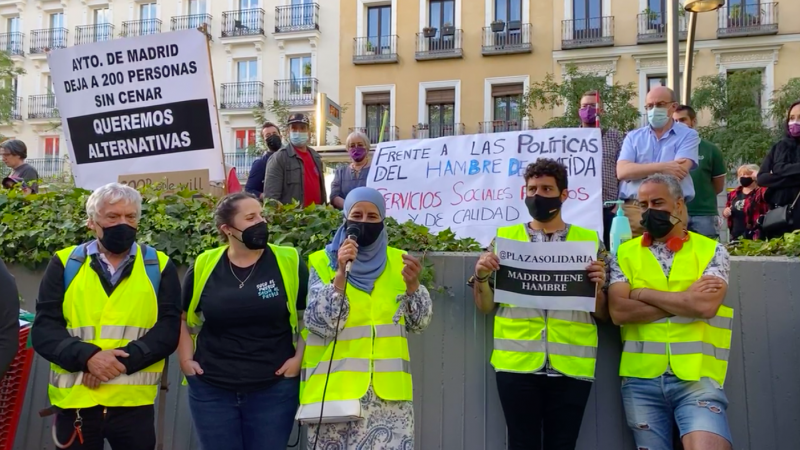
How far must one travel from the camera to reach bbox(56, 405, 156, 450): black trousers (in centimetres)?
339

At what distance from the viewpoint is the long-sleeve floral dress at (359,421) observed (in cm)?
327

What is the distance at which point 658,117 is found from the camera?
5.04m

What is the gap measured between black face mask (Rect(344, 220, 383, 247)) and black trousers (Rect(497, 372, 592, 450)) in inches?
39.8

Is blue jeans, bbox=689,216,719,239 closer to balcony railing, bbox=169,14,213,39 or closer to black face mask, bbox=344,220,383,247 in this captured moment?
black face mask, bbox=344,220,383,247

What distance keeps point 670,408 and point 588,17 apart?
87.5 feet

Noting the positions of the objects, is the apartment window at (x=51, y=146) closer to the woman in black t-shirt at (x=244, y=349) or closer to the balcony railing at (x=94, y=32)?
the balcony railing at (x=94, y=32)

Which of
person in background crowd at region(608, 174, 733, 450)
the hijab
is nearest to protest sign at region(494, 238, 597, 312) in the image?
person in background crowd at region(608, 174, 733, 450)

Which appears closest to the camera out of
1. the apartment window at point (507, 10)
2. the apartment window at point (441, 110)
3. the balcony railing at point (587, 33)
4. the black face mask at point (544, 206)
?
the black face mask at point (544, 206)

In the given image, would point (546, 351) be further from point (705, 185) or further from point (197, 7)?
point (197, 7)

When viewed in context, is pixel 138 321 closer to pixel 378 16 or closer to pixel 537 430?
pixel 537 430

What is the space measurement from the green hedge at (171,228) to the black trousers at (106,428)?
1445 millimetres

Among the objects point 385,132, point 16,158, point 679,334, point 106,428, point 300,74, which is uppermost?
point 300,74

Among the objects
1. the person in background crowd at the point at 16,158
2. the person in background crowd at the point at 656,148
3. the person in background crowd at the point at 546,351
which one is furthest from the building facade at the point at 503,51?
the person in background crowd at the point at 546,351

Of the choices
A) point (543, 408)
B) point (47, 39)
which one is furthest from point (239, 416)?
point (47, 39)
